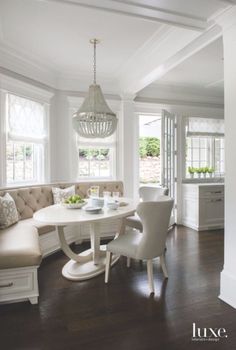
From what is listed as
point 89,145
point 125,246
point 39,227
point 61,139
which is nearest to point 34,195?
point 39,227

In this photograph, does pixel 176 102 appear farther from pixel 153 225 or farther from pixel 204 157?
pixel 153 225

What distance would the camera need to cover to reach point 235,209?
2.23m

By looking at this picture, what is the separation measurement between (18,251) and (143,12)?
231cm

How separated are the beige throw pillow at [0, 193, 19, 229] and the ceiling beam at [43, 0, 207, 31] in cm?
215

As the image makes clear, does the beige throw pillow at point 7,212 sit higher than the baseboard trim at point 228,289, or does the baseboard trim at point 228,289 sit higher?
the beige throw pillow at point 7,212

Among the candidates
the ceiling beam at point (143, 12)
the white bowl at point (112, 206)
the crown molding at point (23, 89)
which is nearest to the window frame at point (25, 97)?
the crown molding at point (23, 89)

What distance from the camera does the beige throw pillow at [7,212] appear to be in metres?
2.96

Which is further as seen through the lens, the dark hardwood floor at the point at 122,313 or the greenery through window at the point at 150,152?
the greenery through window at the point at 150,152

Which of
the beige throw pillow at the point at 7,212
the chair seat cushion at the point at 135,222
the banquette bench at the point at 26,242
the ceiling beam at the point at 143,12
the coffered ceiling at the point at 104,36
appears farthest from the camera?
the chair seat cushion at the point at 135,222

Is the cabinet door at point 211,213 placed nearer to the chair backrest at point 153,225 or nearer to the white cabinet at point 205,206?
the white cabinet at point 205,206

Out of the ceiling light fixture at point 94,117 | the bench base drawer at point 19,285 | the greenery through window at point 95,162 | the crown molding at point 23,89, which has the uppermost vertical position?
the crown molding at point 23,89

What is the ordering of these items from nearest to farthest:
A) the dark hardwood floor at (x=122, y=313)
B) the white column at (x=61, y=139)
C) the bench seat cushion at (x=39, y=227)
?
the dark hardwood floor at (x=122, y=313) → the bench seat cushion at (x=39, y=227) → the white column at (x=61, y=139)

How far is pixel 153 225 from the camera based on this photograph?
242 centimetres

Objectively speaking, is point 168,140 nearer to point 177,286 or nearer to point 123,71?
point 123,71
